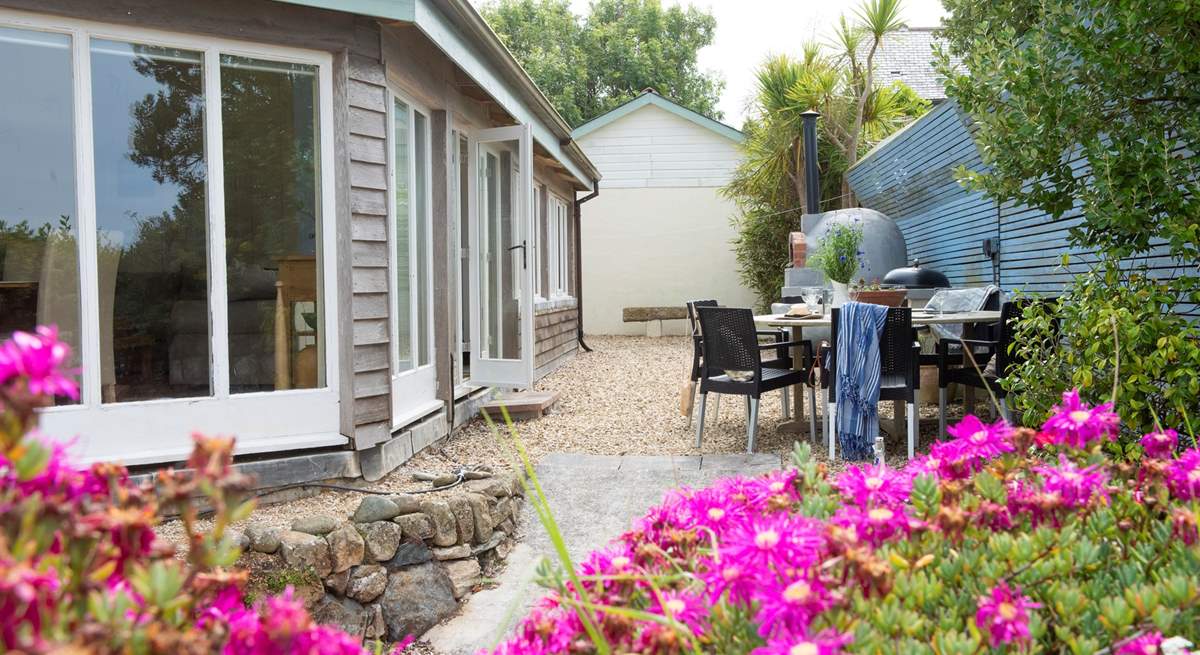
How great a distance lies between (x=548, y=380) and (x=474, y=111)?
123 inches

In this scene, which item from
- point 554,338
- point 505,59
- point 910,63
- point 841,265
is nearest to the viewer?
point 841,265

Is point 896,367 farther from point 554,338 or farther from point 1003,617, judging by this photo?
point 554,338

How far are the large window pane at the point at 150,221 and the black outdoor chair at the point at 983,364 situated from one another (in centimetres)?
385

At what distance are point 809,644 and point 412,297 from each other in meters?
4.90

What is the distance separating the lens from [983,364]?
19.8ft

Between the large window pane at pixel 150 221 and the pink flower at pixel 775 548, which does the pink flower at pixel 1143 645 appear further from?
the large window pane at pixel 150 221

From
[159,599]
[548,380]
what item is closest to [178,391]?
[159,599]

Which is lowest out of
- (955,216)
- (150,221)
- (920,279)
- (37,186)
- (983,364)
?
(983,364)

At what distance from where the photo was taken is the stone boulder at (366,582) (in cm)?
357

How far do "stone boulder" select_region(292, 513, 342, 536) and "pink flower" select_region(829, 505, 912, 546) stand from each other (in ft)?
9.19

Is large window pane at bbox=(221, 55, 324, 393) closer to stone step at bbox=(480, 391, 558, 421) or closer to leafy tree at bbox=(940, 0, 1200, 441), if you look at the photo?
stone step at bbox=(480, 391, 558, 421)

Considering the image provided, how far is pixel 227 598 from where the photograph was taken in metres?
0.86

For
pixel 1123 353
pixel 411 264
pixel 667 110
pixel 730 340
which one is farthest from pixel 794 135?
pixel 1123 353

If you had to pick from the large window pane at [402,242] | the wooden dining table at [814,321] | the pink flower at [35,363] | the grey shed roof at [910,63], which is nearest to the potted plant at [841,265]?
the wooden dining table at [814,321]
